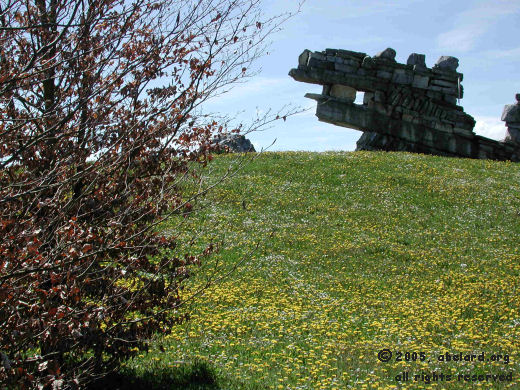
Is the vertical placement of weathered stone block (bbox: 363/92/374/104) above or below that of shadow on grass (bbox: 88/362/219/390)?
above

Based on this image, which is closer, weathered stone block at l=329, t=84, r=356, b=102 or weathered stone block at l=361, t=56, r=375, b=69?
weathered stone block at l=329, t=84, r=356, b=102

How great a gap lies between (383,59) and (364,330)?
22.2 metres

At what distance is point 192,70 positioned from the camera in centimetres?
662

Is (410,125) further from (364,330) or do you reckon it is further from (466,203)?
(364,330)

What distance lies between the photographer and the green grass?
8.51 meters

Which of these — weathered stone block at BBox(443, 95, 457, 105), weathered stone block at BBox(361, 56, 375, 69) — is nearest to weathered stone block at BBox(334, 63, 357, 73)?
weathered stone block at BBox(361, 56, 375, 69)

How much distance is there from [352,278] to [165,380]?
6.97 m

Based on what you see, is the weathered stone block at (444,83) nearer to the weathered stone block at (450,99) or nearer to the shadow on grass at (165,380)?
the weathered stone block at (450,99)

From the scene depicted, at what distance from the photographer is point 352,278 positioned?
1379 centimetres

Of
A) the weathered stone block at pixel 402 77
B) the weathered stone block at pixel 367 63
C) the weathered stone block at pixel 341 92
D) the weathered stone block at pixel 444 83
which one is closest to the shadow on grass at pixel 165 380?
the weathered stone block at pixel 341 92

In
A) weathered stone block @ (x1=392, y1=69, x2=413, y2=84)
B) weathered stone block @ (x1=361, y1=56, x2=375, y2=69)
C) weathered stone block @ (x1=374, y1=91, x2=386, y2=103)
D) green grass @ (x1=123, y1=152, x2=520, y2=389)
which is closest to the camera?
green grass @ (x1=123, y1=152, x2=520, y2=389)

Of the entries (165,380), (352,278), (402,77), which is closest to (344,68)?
(402,77)

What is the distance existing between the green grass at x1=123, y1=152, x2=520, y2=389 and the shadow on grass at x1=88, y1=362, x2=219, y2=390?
0.06 metres

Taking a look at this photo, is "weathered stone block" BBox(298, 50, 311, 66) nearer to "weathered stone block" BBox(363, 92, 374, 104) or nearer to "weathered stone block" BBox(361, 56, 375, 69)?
"weathered stone block" BBox(361, 56, 375, 69)
